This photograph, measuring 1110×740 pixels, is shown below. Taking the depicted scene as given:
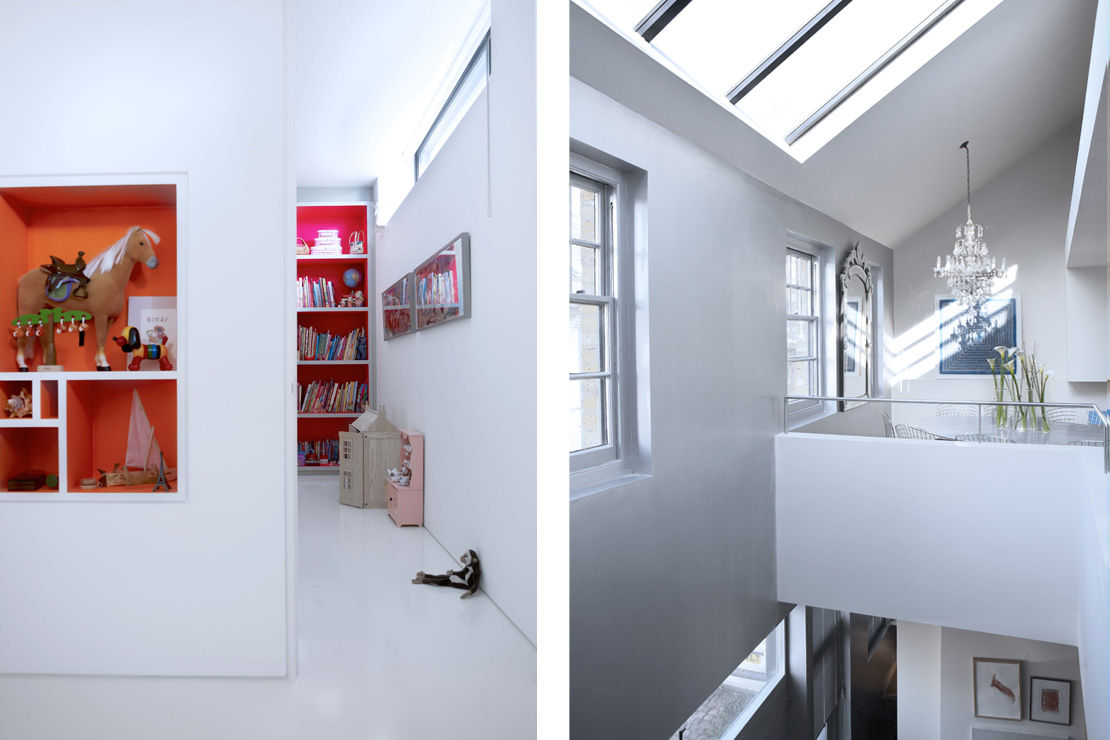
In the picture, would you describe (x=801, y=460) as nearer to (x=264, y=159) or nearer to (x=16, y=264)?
(x=264, y=159)

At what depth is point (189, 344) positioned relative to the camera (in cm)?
120

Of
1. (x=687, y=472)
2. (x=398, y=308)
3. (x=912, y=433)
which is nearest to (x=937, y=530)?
(x=912, y=433)

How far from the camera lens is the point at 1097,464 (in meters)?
2.63

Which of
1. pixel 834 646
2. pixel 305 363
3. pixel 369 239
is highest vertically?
pixel 369 239

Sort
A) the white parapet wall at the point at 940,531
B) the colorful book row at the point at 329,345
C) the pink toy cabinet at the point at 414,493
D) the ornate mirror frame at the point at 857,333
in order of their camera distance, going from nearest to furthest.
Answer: the pink toy cabinet at the point at 414,493
the white parapet wall at the point at 940,531
the ornate mirror frame at the point at 857,333
the colorful book row at the point at 329,345

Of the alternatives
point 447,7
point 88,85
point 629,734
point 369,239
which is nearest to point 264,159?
point 88,85

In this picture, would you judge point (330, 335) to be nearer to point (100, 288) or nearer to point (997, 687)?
point (100, 288)

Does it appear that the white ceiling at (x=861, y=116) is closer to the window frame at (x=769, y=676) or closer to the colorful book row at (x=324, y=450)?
the colorful book row at (x=324, y=450)

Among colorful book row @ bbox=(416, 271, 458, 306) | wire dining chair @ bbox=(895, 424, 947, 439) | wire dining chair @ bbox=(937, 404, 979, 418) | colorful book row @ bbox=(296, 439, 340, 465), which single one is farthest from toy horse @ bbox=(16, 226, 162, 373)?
wire dining chair @ bbox=(937, 404, 979, 418)

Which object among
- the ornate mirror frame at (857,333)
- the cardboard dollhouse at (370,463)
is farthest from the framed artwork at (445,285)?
the ornate mirror frame at (857,333)

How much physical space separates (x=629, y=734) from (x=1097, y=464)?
2.49 m

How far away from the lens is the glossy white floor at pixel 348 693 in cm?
104

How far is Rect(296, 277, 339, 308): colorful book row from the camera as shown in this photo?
3826 millimetres

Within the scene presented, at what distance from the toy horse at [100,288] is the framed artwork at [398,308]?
158 centimetres
